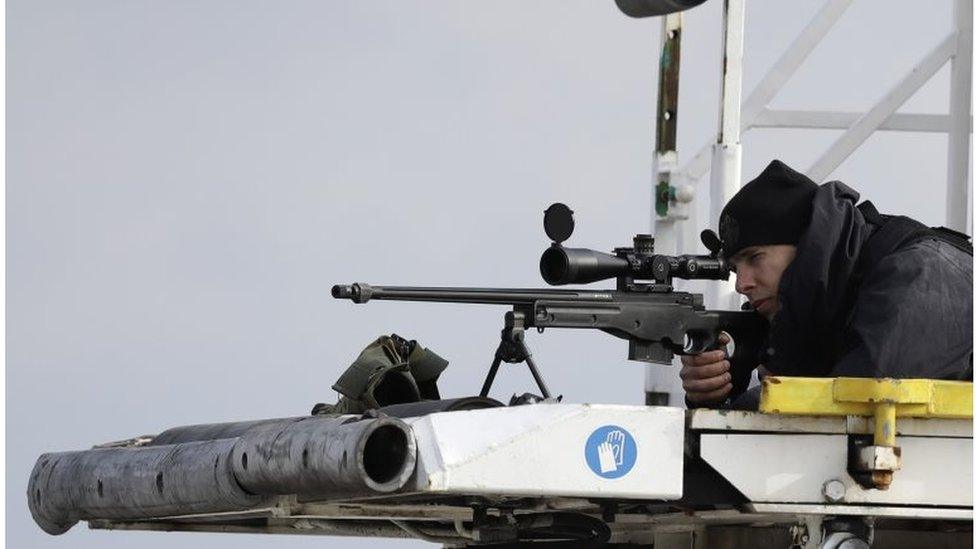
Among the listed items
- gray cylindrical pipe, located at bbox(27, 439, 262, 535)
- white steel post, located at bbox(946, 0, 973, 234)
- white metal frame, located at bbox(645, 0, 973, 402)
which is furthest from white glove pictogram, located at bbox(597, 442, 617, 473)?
white steel post, located at bbox(946, 0, 973, 234)

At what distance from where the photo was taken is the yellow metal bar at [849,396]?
7.97m

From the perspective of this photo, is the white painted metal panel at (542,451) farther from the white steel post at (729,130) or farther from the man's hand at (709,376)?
the white steel post at (729,130)

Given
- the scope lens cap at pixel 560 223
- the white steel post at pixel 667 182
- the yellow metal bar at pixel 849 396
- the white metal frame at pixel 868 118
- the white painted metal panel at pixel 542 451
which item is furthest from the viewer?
the white metal frame at pixel 868 118

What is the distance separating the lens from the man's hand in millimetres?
9883

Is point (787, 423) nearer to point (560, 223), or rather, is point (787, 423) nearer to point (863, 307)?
point (863, 307)

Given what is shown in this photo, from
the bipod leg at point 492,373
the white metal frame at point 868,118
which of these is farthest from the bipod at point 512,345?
the white metal frame at point 868,118

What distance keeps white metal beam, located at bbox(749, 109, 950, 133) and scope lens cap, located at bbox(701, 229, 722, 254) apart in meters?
3.15

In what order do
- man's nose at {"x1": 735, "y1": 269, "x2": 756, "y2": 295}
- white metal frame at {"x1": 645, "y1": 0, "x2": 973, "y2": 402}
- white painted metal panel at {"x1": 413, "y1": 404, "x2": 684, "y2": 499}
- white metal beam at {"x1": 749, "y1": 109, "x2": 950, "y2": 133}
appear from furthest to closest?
white metal beam at {"x1": 749, "y1": 109, "x2": 950, "y2": 133}, white metal frame at {"x1": 645, "y1": 0, "x2": 973, "y2": 402}, man's nose at {"x1": 735, "y1": 269, "x2": 756, "y2": 295}, white painted metal panel at {"x1": 413, "y1": 404, "x2": 684, "y2": 499}

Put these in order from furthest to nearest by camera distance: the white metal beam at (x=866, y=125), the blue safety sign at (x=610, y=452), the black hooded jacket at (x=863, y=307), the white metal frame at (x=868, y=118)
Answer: the white metal beam at (x=866, y=125), the white metal frame at (x=868, y=118), the black hooded jacket at (x=863, y=307), the blue safety sign at (x=610, y=452)

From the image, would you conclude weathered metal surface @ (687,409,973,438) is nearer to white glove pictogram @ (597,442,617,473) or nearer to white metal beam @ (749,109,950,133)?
white glove pictogram @ (597,442,617,473)

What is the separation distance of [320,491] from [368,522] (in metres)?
2.00

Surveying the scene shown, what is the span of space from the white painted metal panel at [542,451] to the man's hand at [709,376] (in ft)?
6.37

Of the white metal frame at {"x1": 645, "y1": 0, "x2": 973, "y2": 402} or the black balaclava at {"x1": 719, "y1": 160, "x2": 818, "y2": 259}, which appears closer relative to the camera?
the black balaclava at {"x1": 719, "y1": 160, "x2": 818, "y2": 259}

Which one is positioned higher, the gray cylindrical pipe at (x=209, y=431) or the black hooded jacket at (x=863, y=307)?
the black hooded jacket at (x=863, y=307)
